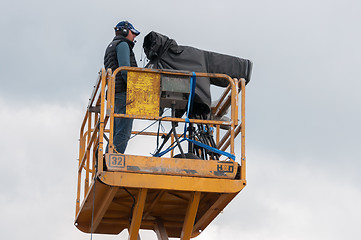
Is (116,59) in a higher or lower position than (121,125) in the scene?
higher

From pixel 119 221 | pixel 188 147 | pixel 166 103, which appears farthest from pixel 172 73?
pixel 119 221

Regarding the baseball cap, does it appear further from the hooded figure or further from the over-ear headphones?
the hooded figure

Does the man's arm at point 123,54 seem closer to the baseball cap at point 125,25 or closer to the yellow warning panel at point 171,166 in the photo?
the baseball cap at point 125,25

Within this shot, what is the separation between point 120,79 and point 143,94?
2.66ft

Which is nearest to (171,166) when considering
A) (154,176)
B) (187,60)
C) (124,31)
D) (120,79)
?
(154,176)

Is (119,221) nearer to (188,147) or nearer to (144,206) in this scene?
(144,206)

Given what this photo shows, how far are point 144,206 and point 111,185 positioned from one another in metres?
1.54

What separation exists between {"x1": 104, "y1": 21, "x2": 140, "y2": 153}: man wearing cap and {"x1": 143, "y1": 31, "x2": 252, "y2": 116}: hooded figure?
32 centimetres

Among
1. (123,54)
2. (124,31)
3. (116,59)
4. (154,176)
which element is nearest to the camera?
(154,176)

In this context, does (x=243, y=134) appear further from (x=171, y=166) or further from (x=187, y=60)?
(x=187, y=60)

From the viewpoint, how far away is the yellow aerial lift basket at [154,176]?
10.2 m

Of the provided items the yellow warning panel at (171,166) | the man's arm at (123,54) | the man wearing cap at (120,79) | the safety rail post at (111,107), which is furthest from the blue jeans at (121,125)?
the yellow warning panel at (171,166)

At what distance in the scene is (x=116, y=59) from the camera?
11.7m

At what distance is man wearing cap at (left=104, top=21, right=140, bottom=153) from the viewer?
37.5ft
